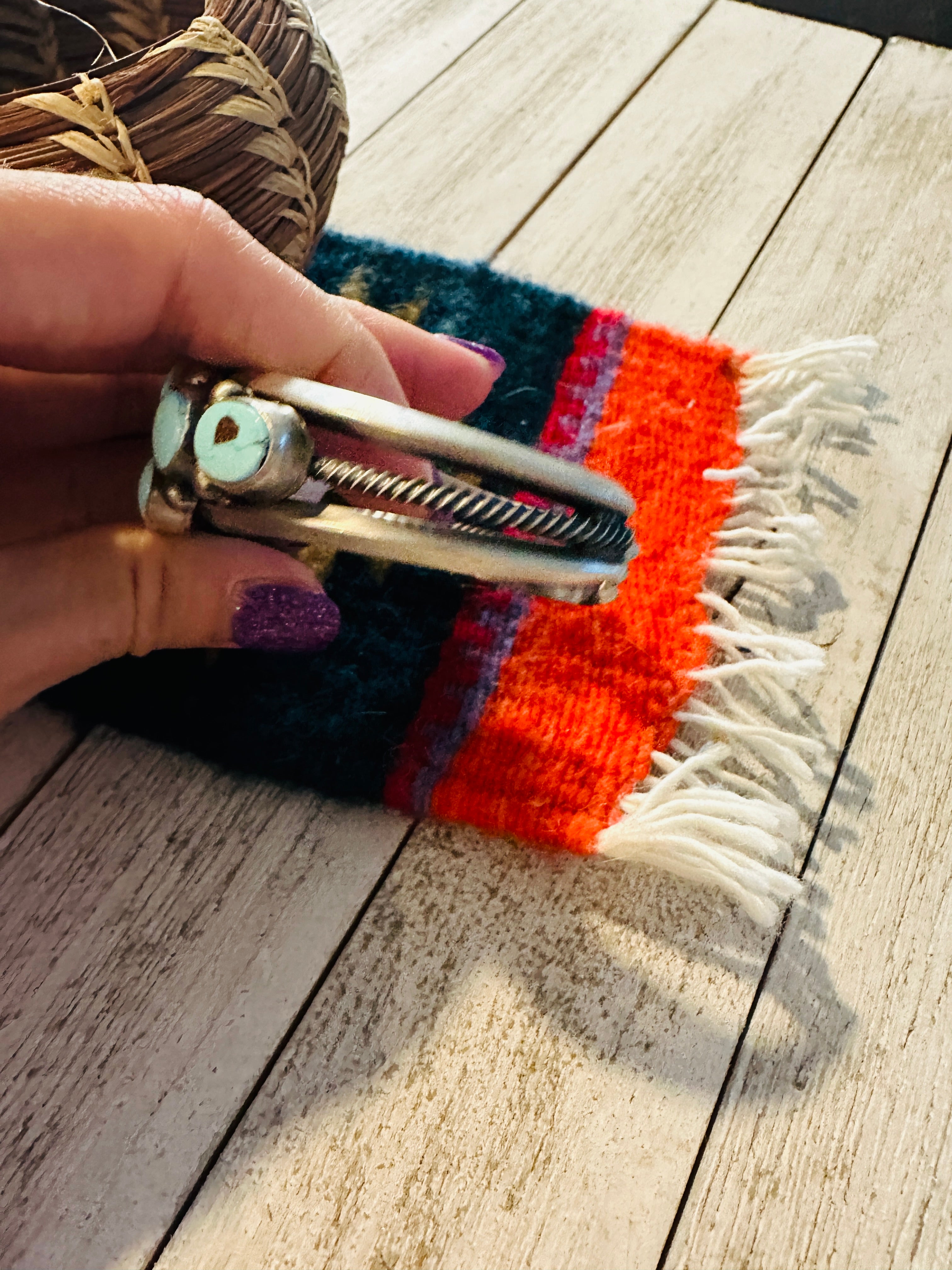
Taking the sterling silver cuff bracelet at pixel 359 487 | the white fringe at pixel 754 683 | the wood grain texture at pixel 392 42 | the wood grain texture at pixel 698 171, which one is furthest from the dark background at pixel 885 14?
the sterling silver cuff bracelet at pixel 359 487

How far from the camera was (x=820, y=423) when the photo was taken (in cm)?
42

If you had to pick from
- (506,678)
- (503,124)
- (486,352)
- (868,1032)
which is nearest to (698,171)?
(503,124)

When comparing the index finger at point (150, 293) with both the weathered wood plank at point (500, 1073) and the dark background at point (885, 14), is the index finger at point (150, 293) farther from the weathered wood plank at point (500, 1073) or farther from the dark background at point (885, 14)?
the dark background at point (885, 14)

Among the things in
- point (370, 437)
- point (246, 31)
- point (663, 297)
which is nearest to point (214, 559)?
point (370, 437)

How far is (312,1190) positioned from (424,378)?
0.28m

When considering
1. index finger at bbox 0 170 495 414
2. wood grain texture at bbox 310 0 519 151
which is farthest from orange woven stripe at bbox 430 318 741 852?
wood grain texture at bbox 310 0 519 151

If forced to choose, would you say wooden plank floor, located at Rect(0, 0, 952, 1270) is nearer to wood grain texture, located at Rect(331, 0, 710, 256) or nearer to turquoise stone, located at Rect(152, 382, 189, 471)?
turquoise stone, located at Rect(152, 382, 189, 471)

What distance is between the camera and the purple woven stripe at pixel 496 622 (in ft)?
1.08

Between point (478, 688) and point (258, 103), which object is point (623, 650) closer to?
point (478, 688)

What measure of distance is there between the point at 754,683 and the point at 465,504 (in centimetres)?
16

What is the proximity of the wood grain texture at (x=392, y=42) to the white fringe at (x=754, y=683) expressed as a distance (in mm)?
285

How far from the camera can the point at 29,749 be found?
1.09ft

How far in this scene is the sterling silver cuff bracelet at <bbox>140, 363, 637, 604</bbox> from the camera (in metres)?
0.24

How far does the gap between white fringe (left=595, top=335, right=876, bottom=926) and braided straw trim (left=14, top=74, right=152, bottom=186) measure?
25 cm
